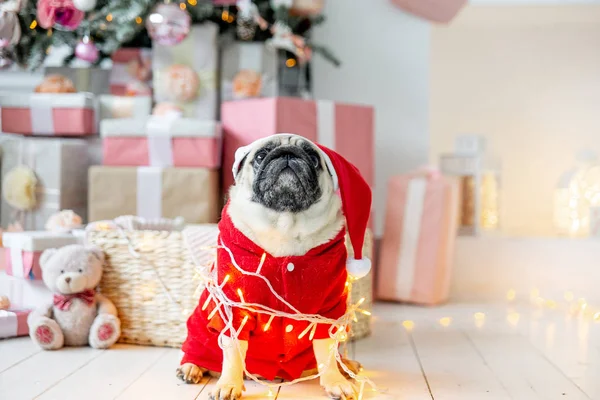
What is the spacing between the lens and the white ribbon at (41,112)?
6.81 ft

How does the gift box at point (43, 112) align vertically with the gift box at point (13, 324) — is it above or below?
above

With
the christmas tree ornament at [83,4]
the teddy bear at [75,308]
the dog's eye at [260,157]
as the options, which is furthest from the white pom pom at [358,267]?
the christmas tree ornament at [83,4]

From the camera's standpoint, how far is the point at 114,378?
130 cm

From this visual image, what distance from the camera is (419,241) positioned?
2201 millimetres

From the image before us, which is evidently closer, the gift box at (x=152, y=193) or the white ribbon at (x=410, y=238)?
the gift box at (x=152, y=193)

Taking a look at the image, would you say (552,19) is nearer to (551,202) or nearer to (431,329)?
(551,202)

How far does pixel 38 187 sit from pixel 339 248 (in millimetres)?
1174

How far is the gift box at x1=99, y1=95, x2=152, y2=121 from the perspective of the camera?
2.17m

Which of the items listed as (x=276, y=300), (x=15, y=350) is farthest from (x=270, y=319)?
(x=15, y=350)

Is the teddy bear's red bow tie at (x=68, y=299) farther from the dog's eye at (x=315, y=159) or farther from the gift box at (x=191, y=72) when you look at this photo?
the gift box at (x=191, y=72)

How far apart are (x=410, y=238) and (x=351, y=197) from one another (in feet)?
3.43

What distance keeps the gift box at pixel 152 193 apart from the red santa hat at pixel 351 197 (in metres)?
0.76

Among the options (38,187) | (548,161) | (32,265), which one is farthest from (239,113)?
(548,161)

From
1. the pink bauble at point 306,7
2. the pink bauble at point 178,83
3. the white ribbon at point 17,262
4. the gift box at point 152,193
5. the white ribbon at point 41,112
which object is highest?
the pink bauble at point 306,7
